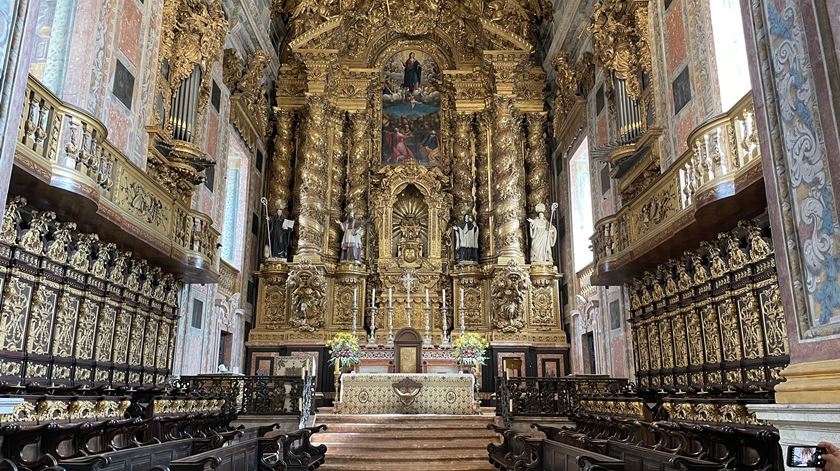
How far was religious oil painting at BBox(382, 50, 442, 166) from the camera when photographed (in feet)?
68.5

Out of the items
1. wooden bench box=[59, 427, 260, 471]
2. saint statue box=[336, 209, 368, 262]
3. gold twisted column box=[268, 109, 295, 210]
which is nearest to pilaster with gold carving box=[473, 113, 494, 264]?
saint statue box=[336, 209, 368, 262]

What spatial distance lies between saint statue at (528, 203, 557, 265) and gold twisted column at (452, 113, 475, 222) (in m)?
2.19

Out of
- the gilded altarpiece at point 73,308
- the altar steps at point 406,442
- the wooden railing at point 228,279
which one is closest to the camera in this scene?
the gilded altarpiece at point 73,308

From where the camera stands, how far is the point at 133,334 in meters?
10.9

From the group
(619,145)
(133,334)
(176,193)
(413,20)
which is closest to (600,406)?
(619,145)

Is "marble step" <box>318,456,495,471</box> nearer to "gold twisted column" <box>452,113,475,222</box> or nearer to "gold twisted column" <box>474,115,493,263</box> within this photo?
Answer: "gold twisted column" <box>474,115,493,263</box>

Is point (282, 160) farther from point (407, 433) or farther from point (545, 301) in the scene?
point (407, 433)

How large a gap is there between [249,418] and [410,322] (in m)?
7.23

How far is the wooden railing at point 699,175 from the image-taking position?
7.61 m

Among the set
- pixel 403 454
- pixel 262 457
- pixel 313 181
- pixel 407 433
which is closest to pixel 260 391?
pixel 407 433

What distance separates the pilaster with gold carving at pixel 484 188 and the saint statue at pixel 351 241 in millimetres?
3866

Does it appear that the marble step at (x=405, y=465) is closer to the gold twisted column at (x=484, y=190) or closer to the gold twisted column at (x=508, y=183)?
the gold twisted column at (x=508, y=183)

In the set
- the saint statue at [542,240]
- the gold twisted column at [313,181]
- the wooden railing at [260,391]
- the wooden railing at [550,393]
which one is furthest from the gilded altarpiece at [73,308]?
the saint statue at [542,240]

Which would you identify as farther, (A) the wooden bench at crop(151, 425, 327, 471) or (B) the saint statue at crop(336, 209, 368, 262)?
(B) the saint statue at crop(336, 209, 368, 262)
